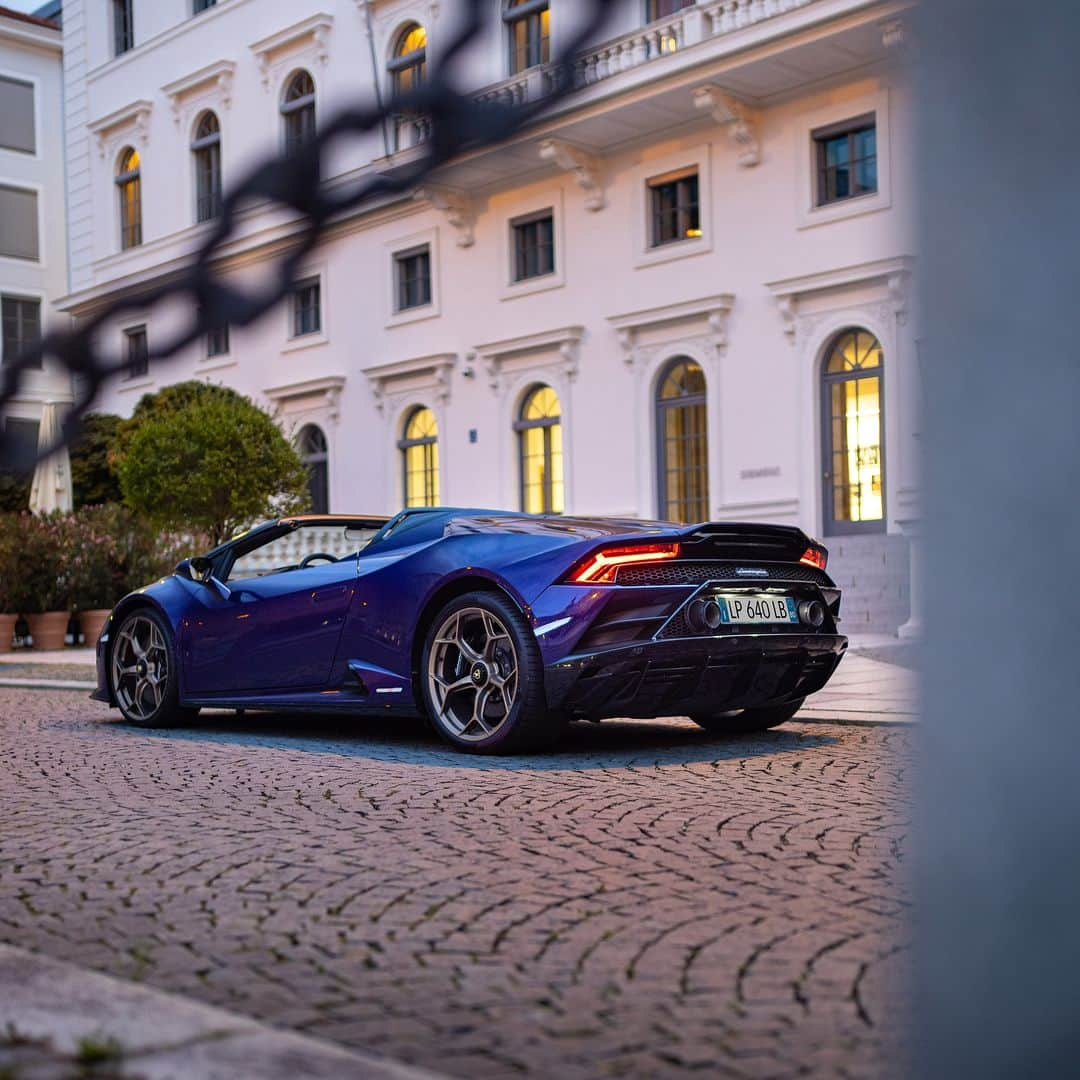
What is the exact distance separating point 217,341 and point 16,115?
33.7 inches

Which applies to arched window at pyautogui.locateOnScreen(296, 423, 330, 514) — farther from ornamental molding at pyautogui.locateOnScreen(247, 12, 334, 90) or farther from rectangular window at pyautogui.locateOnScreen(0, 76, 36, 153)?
rectangular window at pyautogui.locateOnScreen(0, 76, 36, 153)

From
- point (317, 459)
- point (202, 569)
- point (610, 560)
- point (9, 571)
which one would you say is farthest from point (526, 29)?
point (317, 459)

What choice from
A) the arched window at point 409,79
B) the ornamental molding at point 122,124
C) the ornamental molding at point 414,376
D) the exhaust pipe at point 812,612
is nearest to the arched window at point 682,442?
the ornamental molding at point 414,376

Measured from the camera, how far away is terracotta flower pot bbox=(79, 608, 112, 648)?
20672 mm

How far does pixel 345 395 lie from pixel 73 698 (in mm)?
15453

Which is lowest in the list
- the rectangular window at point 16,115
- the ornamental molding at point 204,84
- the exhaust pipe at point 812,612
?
the exhaust pipe at point 812,612

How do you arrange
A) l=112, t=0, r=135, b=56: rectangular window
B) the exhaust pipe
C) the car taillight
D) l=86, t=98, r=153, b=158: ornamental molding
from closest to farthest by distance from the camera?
l=112, t=0, r=135, b=56: rectangular window
l=86, t=98, r=153, b=158: ornamental molding
the car taillight
the exhaust pipe

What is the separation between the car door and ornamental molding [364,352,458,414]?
1659 cm

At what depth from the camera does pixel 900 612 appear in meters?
17.8

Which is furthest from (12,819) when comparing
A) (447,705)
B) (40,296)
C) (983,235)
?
(983,235)

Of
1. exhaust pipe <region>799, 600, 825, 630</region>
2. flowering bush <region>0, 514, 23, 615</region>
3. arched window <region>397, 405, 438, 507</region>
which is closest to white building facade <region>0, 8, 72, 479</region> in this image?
exhaust pipe <region>799, 600, 825, 630</region>

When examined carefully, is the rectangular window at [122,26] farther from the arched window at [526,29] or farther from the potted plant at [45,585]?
the potted plant at [45,585]

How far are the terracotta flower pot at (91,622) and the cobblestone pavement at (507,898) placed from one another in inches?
544

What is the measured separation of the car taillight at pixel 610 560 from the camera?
6.87m
